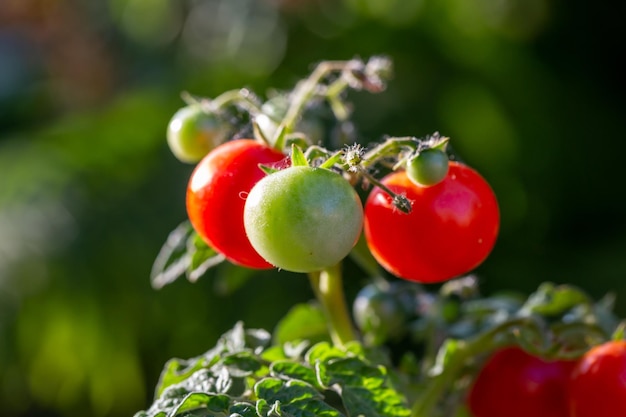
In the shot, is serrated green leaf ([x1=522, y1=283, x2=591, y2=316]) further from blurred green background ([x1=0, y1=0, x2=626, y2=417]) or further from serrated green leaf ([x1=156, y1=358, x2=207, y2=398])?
blurred green background ([x1=0, y1=0, x2=626, y2=417])

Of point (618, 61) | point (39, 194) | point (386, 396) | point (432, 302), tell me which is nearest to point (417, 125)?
point (618, 61)

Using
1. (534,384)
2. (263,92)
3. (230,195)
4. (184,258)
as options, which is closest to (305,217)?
(230,195)

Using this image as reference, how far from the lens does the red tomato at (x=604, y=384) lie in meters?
0.61

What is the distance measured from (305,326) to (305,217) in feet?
0.92

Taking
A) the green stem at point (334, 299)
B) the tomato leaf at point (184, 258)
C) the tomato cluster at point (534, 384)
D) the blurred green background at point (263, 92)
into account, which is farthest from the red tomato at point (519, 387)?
the blurred green background at point (263, 92)

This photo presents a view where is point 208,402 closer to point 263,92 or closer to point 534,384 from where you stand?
point 534,384

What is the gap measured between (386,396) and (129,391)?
2149 millimetres

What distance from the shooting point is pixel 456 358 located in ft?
2.08

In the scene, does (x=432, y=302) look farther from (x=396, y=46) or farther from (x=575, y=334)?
(x=396, y=46)

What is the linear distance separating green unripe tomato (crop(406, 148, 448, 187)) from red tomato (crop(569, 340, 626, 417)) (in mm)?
205

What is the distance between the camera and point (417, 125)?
2580 millimetres

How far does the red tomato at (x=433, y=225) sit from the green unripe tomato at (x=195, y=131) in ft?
0.37

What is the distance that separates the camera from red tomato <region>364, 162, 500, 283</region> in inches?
21.0

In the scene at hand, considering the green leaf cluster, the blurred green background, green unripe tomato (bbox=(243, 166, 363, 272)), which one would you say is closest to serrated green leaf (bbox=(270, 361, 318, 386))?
the green leaf cluster
